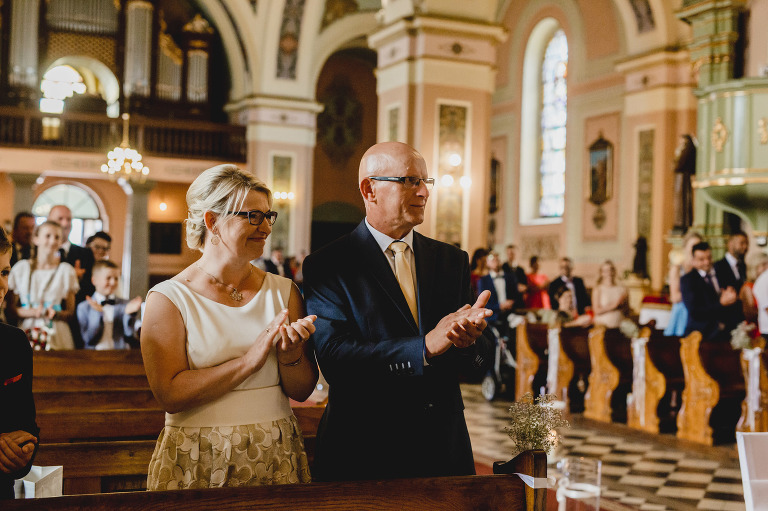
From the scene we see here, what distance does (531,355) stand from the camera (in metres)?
8.62

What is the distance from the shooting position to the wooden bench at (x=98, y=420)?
9.05ft

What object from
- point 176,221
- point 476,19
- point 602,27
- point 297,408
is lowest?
point 297,408

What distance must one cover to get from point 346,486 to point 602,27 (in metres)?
15.1

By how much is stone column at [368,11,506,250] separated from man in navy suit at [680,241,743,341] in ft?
10.5

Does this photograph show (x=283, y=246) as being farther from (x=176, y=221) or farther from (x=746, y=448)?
(x=746, y=448)

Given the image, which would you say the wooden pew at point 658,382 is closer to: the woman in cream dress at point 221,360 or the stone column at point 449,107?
the stone column at point 449,107

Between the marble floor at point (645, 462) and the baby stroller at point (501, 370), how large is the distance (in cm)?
65

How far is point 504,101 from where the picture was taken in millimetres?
18375

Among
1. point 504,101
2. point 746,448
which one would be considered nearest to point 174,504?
point 746,448

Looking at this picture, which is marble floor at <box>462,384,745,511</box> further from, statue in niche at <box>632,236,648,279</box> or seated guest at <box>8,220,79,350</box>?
statue in niche at <box>632,236,648,279</box>

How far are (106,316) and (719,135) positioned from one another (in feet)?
24.8

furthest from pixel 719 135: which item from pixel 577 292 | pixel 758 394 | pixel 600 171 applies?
pixel 600 171

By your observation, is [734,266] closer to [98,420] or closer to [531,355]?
[531,355]

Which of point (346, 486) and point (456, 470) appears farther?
point (456, 470)
